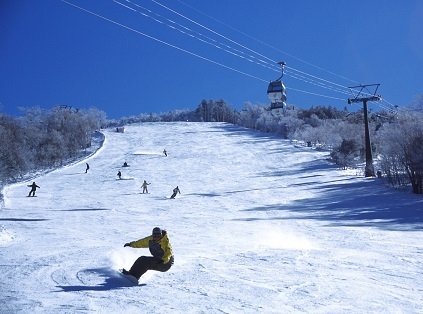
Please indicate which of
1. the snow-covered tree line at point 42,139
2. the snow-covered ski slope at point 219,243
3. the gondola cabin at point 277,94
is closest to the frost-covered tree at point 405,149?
the snow-covered ski slope at point 219,243

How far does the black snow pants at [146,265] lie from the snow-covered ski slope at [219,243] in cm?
21

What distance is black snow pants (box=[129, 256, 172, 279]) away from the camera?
7742 mm

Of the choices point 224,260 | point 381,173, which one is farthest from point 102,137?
point 224,260

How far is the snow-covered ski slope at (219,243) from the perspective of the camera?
6691 millimetres

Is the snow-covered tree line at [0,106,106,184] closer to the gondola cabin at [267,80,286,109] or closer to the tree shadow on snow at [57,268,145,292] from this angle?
the gondola cabin at [267,80,286,109]

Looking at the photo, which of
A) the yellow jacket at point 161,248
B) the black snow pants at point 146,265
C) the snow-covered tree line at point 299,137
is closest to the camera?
the black snow pants at point 146,265

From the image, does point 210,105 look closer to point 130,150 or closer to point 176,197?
point 130,150

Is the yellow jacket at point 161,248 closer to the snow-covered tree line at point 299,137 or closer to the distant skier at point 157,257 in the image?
the distant skier at point 157,257

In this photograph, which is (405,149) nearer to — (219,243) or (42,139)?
(219,243)

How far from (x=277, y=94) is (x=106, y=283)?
17187 mm

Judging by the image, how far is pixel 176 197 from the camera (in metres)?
27.8

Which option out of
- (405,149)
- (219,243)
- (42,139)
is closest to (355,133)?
(405,149)

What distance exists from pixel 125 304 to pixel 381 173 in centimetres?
3340

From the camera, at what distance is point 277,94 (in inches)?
917
